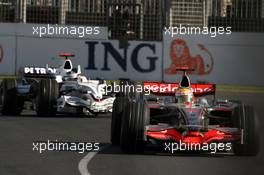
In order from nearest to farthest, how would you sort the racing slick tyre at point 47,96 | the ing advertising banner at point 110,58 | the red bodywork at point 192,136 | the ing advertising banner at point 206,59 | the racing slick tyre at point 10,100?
the red bodywork at point 192,136 < the racing slick tyre at point 47,96 < the racing slick tyre at point 10,100 < the ing advertising banner at point 110,58 < the ing advertising banner at point 206,59

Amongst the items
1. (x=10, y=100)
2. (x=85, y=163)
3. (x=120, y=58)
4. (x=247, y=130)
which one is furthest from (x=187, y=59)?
(x=85, y=163)

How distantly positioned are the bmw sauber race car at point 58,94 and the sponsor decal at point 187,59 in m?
14.9

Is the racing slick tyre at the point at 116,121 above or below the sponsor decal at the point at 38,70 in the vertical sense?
below

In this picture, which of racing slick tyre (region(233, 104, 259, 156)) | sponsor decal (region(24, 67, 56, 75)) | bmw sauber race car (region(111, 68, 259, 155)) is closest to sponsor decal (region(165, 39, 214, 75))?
sponsor decal (region(24, 67, 56, 75))

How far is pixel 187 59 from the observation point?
36531 millimetres

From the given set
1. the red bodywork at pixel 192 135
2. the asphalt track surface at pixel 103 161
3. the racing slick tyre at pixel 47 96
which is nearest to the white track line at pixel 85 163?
the asphalt track surface at pixel 103 161

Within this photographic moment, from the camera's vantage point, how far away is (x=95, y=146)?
13539 millimetres

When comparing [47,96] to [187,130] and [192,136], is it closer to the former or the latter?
[187,130]

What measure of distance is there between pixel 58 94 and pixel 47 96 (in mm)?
386

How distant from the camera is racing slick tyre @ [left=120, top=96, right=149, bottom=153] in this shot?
39.5 ft

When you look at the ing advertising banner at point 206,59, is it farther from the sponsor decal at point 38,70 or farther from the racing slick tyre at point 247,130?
the racing slick tyre at point 247,130

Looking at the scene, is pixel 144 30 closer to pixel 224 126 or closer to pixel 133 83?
pixel 133 83

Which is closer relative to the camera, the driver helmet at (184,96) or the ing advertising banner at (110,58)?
the driver helmet at (184,96)

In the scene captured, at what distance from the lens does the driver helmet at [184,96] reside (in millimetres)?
13684
